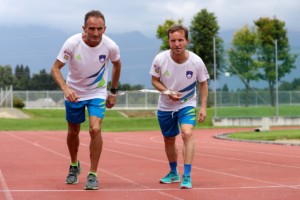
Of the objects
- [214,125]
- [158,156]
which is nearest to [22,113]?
[214,125]

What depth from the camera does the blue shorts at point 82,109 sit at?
29.5 ft

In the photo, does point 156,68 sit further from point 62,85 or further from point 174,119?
point 62,85

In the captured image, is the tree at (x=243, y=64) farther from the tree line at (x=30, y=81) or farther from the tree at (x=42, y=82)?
the tree at (x=42, y=82)

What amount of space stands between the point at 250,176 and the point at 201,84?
187cm

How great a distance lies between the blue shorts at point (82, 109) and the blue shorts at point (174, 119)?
91 centimetres

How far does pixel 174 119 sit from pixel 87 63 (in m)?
1.44

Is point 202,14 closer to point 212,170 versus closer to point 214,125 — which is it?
point 214,125

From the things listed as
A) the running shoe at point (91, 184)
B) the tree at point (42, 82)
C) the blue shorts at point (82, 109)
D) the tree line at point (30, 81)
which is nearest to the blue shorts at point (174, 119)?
the blue shorts at point (82, 109)

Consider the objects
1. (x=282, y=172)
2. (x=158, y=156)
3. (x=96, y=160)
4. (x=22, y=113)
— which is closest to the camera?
(x=96, y=160)

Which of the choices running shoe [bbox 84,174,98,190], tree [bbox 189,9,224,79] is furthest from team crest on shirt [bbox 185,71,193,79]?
tree [bbox 189,9,224,79]

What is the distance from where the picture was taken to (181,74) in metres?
9.20

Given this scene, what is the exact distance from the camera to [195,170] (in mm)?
11773

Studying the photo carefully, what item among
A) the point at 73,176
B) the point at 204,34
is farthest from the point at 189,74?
the point at 204,34

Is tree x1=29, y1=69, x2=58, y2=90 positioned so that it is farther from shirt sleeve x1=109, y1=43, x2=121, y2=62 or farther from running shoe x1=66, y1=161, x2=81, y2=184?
shirt sleeve x1=109, y1=43, x2=121, y2=62
